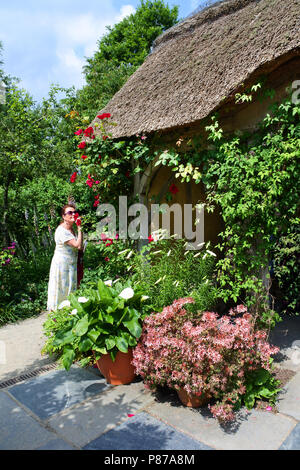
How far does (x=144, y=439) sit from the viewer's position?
8.13 feet

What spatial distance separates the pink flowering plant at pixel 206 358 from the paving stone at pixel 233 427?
0.34 feet

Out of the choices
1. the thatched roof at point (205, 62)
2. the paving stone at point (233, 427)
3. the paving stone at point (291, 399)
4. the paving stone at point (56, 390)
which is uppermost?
the thatched roof at point (205, 62)

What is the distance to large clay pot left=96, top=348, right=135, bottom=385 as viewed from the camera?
3234 mm

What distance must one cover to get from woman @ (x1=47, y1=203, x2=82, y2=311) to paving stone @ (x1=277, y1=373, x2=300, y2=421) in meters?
2.96

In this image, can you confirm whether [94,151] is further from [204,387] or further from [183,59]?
[204,387]

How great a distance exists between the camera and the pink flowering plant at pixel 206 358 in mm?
2627

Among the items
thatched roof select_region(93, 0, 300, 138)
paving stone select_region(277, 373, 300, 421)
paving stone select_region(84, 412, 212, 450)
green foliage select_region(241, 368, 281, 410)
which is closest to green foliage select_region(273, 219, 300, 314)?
paving stone select_region(277, 373, 300, 421)

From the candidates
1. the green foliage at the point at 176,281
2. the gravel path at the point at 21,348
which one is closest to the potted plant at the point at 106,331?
the green foliage at the point at 176,281

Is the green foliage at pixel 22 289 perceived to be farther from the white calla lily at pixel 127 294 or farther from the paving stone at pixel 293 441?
the paving stone at pixel 293 441

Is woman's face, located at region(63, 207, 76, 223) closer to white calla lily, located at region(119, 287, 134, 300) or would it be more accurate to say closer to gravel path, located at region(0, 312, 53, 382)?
white calla lily, located at region(119, 287, 134, 300)

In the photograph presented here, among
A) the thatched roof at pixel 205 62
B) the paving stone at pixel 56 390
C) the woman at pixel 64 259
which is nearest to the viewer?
the paving stone at pixel 56 390

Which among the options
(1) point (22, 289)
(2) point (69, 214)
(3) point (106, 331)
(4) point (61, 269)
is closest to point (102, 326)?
(3) point (106, 331)
